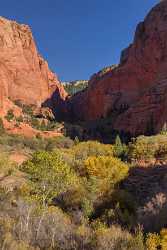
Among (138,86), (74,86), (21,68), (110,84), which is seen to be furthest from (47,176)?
(74,86)

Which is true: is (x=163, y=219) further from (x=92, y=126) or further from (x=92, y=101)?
(x=92, y=101)

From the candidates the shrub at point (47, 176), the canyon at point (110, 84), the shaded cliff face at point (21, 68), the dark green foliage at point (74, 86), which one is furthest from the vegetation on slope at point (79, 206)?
the dark green foliage at point (74, 86)

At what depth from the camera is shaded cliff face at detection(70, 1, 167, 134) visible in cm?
7750

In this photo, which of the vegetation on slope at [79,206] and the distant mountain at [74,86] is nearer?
the vegetation on slope at [79,206]

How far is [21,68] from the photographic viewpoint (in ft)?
320

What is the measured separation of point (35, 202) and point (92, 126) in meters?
62.4

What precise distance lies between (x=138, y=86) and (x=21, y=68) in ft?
83.3

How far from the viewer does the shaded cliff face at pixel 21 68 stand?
94.3 metres

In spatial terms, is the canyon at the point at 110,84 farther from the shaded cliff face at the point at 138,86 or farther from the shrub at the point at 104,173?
the shrub at the point at 104,173

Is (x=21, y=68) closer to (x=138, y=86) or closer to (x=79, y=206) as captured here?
(x=138, y=86)

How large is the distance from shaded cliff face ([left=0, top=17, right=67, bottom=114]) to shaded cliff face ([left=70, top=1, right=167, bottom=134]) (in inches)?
460

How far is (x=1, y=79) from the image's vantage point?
3501 inches

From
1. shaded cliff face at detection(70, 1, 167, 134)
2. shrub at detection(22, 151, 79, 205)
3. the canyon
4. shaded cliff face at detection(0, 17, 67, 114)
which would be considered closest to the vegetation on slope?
shrub at detection(22, 151, 79, 205)

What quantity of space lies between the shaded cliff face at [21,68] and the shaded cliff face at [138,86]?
11.7 metres
